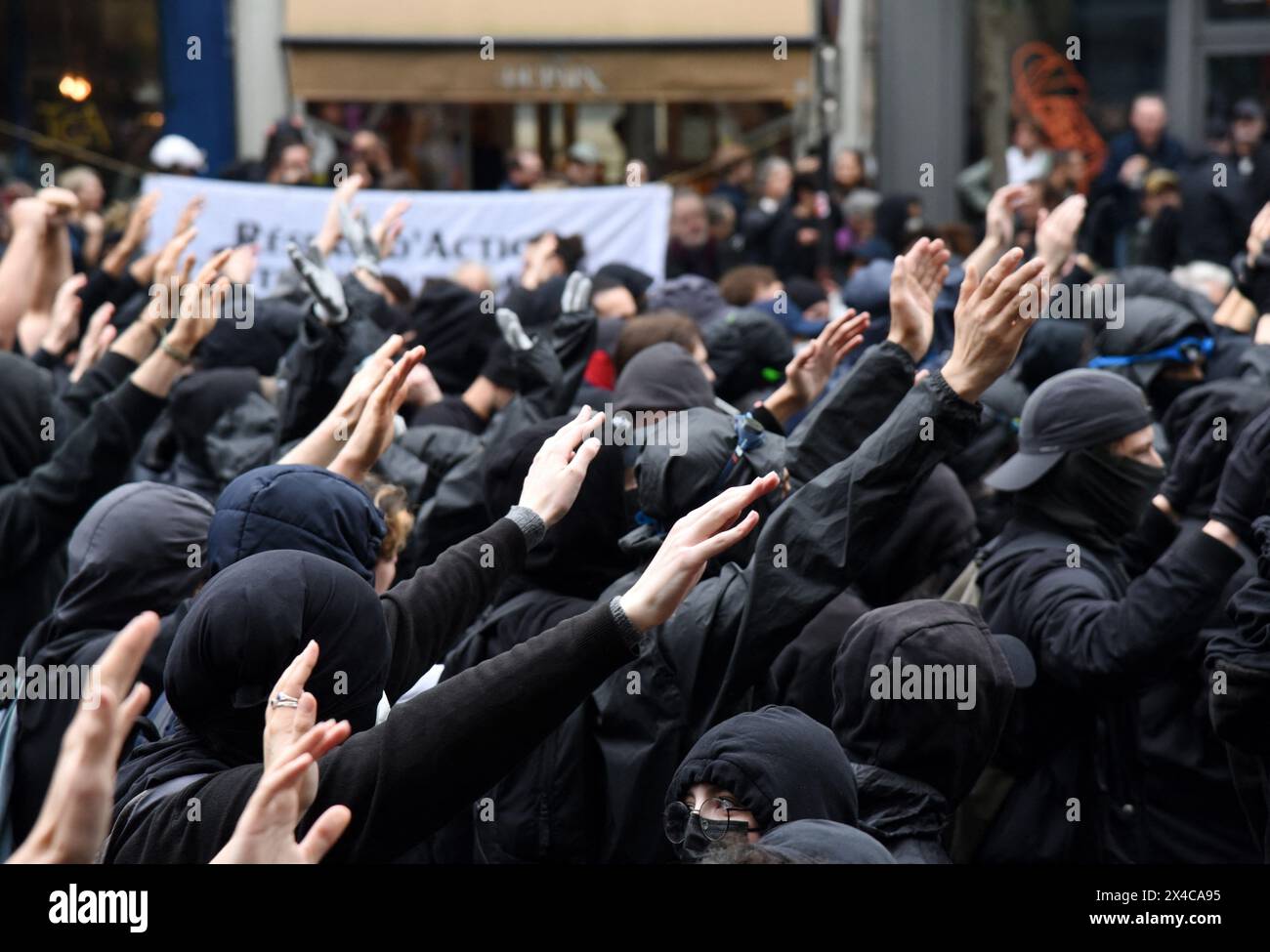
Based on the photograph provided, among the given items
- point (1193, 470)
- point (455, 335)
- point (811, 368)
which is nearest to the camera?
point (1193, 470)

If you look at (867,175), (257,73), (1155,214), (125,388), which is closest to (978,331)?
(125,388)

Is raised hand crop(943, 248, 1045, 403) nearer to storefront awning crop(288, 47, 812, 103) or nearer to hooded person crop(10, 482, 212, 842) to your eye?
hooded person crop(10, 482, 212, 842)

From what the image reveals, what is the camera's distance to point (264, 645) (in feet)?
7.92

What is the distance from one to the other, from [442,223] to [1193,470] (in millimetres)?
5717

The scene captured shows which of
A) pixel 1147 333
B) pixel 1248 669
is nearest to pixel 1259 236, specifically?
pixel 1147 333

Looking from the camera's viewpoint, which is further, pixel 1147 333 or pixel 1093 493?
pixel 1147 333

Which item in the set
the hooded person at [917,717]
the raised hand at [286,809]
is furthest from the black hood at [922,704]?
the raised hand at [286,809]

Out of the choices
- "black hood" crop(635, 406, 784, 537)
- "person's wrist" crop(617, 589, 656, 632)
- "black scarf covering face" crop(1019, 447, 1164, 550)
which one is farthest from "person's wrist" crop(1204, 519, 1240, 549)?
"person's wrist" crop(617, 589, 656, 632)

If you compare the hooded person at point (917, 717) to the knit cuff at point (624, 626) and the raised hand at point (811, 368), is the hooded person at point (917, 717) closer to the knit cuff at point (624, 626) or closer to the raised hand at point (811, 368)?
the knit cuff at point (624, 626)

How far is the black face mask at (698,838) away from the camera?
2.52 metres

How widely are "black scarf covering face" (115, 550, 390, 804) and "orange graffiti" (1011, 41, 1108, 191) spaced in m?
11.4

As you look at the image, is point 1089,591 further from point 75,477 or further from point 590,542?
point 75,477

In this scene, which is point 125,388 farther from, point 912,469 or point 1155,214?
point 1155,214

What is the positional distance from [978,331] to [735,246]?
7590 mm
